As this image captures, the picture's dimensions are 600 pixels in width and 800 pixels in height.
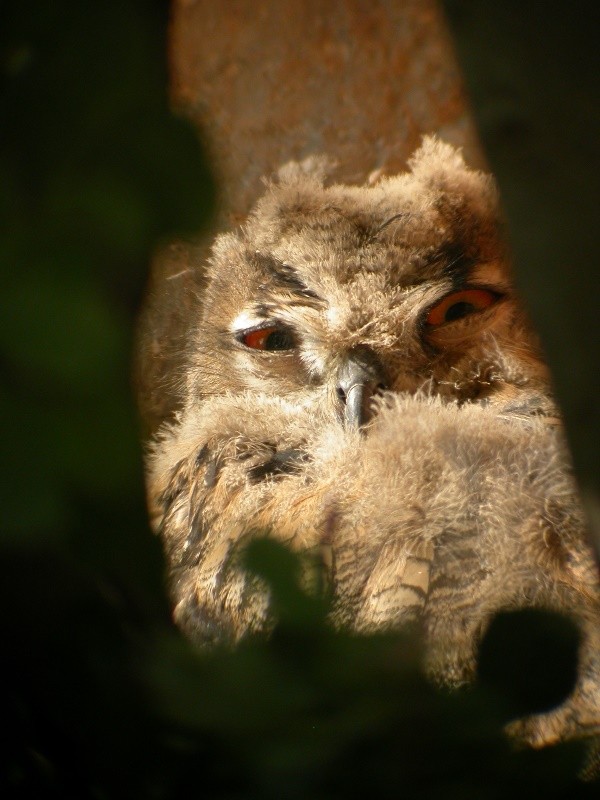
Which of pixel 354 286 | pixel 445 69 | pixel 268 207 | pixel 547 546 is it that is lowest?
pixel 547 546

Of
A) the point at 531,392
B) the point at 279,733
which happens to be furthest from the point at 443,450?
the point at 279,733

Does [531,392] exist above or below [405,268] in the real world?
below

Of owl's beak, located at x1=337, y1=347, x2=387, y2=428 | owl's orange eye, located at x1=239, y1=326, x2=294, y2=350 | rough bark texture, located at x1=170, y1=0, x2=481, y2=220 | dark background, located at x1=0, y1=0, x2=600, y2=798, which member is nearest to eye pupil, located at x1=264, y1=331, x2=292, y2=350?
owl's orange eye, located at x1=239, y1=326, x2=294, y2=350

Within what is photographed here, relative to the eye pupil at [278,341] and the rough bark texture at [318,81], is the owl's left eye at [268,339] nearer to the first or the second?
the eye pupil at [278,341]

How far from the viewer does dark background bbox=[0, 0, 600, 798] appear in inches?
14.4

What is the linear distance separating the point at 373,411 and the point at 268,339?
1.45ft

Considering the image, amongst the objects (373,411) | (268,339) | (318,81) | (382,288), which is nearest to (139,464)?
(373,411)

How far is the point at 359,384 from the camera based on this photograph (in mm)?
1779

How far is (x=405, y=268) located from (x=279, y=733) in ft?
5.01

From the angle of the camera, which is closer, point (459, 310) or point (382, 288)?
point (382, 288)

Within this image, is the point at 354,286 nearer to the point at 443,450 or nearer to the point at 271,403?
the point at 271,403

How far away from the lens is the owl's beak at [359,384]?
1.71m

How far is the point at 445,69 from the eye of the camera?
6.26ft

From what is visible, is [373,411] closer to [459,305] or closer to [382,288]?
[382,288]
